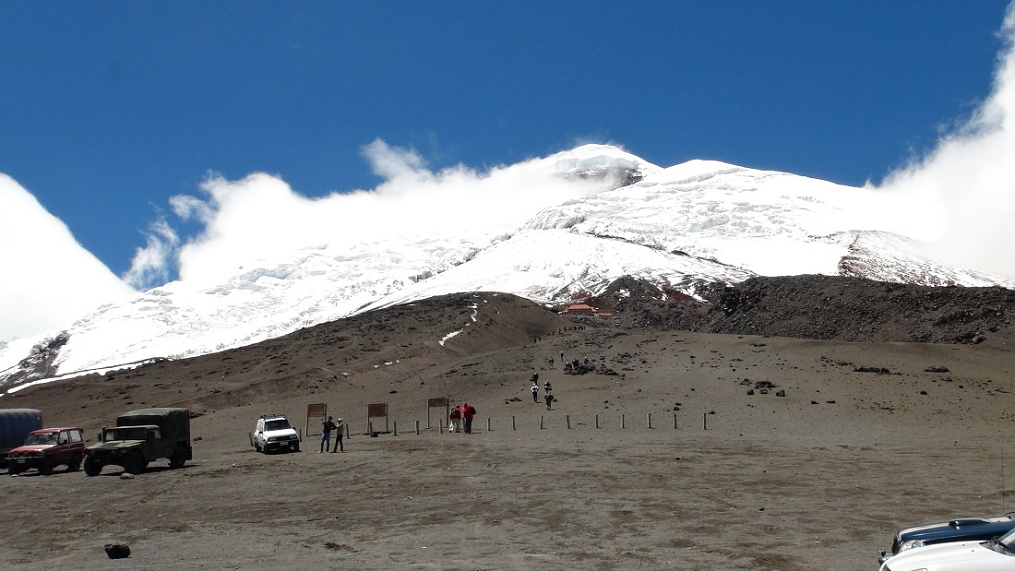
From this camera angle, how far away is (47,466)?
30.6m

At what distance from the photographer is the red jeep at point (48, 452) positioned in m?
30.5

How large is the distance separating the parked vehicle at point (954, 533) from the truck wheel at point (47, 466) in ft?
97.4

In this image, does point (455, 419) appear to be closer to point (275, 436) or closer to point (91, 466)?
point (275, 436)

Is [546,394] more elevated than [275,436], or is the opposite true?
[546,394]

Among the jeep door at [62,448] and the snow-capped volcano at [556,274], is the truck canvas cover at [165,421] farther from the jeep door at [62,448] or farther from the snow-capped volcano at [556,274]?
the snow-capped volcano at [556,274]

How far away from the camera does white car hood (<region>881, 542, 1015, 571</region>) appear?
856cm

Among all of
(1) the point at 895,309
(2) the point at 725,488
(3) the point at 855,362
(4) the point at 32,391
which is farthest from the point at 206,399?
(1) the point at 895,309

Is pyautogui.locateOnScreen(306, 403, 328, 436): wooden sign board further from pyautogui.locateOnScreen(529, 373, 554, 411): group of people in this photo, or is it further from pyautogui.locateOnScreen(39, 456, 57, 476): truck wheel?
pyautogui.locateOnScreen(39, 456, 57, 476): truck wheel

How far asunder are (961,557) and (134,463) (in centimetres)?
2783

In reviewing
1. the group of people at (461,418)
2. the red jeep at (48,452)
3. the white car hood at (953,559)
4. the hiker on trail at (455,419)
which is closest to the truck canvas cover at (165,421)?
the red jeep at (48,452)

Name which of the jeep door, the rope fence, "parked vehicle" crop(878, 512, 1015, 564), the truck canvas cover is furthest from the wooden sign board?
"parked vehicle" crop(878, 512, 1015, 564)

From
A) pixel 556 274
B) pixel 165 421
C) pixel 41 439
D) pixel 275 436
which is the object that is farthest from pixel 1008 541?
pixel 556 274

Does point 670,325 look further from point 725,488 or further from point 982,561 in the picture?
point 982,561

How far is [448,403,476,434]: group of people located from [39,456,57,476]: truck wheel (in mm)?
18106
